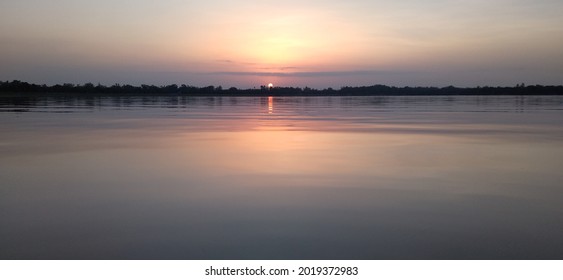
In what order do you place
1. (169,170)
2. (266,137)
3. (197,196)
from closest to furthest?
(197,196), (169,170), (266,137)

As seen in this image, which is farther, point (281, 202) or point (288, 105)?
point (288, 105)

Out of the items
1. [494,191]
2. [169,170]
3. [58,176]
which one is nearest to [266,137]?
[169,170]

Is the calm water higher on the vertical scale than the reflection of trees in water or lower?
lower

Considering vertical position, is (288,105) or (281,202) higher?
(288,105)

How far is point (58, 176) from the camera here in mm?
8453

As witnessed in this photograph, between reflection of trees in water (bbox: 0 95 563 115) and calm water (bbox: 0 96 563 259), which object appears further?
reflection of trees in water (bbox: 0 95 563 115)

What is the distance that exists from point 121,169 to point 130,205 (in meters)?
2.83

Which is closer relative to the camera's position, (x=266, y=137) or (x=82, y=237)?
(x=82, y=237)

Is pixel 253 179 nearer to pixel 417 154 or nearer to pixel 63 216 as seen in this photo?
pixel 63 216

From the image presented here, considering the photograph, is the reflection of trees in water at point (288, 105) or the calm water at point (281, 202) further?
the reflection of trees in water at point (288, 105)

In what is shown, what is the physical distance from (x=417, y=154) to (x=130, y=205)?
674 cm

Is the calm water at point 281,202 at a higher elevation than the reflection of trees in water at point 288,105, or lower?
lower

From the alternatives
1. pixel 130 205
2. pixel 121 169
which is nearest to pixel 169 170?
pixel 121 169
